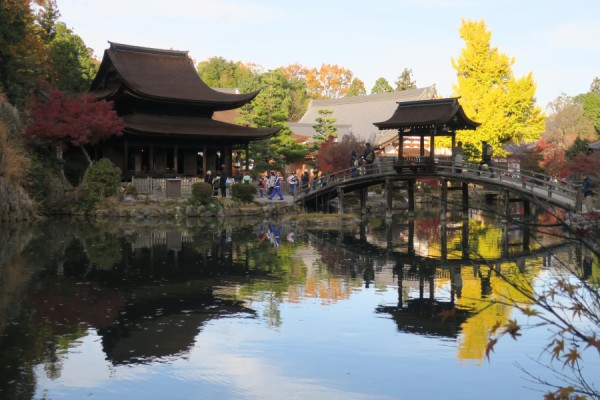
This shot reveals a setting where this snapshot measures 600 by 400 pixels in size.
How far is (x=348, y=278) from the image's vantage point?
18797 millimetres

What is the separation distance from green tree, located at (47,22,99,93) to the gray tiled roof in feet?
74.6

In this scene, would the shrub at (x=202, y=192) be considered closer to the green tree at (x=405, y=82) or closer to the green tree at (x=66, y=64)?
the green tree at (x=66, y=64)

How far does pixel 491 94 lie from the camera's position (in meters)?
46.7

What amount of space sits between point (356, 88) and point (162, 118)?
54431 mm

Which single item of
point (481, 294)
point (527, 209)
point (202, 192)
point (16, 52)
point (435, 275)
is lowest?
point (481, 294)

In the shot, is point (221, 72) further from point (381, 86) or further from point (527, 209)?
point (527, 209)

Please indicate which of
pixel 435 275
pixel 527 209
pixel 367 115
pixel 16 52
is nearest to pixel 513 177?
pixel 527 209

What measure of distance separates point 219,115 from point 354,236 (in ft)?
145

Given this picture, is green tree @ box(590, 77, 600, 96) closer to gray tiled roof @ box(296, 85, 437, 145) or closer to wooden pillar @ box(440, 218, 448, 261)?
gray tiled roof @ box(296, 85, 437, 145)

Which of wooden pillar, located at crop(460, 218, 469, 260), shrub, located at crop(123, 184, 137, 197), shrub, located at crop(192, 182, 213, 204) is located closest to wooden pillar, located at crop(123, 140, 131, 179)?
shrub, located at crop(123, 184, 137, 197)

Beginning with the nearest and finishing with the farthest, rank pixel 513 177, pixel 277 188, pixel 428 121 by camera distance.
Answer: pixel 513 177 → pixel 428 121 → pixel 277 188

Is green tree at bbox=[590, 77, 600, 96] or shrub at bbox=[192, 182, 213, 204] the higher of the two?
green tree at bbox=[590, 77, 600, 96]

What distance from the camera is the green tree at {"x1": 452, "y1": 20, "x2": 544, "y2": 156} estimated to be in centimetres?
4694

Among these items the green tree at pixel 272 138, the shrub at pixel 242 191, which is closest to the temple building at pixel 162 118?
the green tree at pixel 272 138
